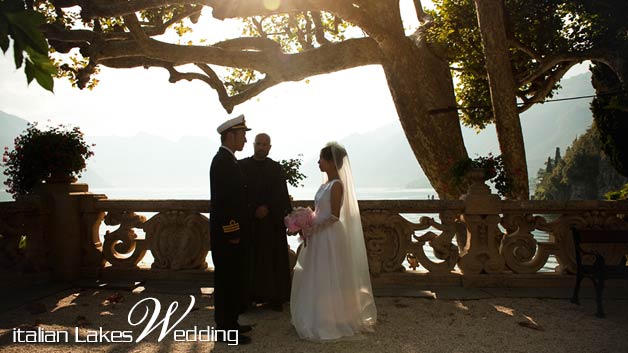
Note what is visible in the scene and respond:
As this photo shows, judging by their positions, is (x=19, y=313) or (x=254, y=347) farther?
(x=19, y=313)

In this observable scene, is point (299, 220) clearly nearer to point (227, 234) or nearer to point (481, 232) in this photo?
point (227, 234)

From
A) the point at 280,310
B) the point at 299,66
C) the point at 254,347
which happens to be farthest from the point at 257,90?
the point at 254,347

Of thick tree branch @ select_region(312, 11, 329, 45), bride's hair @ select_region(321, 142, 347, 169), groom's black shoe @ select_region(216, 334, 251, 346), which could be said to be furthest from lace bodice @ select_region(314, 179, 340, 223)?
thick tree branch @ select_region(312, 11, 329, 45)

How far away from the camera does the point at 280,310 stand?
5.91m

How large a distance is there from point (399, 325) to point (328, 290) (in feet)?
3.42

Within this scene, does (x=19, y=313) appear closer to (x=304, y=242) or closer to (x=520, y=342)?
(x=304, y=242)

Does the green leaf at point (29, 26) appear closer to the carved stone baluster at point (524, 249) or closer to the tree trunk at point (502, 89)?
the carved stone baluster at point (524, 249)

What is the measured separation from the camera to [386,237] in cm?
697

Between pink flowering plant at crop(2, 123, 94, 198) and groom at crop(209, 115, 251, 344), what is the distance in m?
3.83

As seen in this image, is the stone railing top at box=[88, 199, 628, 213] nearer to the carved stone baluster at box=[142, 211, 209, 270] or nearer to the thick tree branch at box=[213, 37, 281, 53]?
the carved stone baluster at box=[142, 211, 209, 270]

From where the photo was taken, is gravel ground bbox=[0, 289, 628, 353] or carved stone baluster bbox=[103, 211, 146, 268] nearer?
gravel ground bbox=[0, 289, 628, 353]

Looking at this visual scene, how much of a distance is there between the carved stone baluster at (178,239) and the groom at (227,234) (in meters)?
2.49

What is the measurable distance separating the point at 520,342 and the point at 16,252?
294 inches

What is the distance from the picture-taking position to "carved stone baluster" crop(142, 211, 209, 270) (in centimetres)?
716
